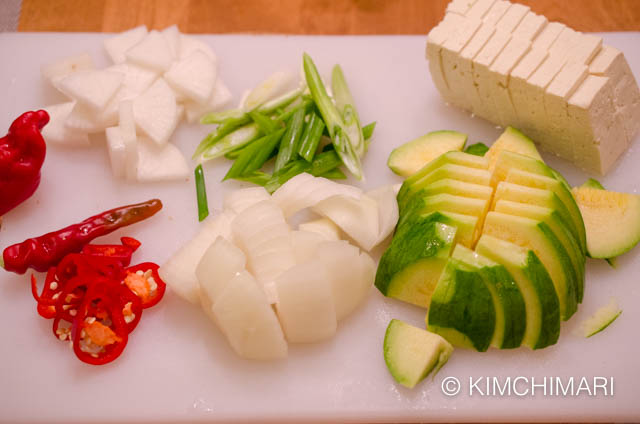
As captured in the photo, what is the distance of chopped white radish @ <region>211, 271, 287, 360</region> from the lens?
2430 mm

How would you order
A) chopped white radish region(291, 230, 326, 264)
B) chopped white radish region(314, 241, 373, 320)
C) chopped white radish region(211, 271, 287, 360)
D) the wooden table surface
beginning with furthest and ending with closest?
1. the wooden table surface
2. chopped white radish region(291, 230, 326, 264)
3. chopped white radish region(314, 241, 373, 320)
4. chopped white radish region(211, 271, 287, 360)

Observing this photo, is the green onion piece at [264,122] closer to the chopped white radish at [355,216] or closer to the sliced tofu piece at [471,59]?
the chopped white radish at [355,216]

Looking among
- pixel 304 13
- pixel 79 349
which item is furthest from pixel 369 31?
pixel 79 349

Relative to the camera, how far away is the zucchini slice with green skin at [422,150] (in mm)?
3037

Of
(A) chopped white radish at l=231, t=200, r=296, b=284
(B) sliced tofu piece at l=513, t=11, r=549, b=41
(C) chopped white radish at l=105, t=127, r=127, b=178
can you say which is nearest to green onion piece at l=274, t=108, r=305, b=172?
(A) chopped white radish at l=231, t=200, r=296, b=284

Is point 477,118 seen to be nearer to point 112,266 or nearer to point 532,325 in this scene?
point 532,325

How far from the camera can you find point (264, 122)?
3160 mm

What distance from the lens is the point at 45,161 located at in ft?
10.4

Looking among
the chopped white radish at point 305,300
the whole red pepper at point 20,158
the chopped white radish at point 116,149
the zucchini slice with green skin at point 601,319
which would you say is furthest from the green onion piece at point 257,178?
the zucchini slice with green skin at point 601,319

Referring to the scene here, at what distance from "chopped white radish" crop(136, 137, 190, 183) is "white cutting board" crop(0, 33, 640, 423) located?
5 centimetres

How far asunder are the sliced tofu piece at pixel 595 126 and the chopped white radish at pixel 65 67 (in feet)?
7.58

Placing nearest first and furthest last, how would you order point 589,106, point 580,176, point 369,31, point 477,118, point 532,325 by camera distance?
point 532,325, point 589,106, point 580,176, point 477,118, point 369,31

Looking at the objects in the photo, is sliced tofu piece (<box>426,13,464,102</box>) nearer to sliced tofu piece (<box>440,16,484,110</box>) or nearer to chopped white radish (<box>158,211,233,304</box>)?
sliced tofu piece (<box>440,16,484,110</box>)

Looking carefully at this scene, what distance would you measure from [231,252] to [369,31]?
6.04 ft
